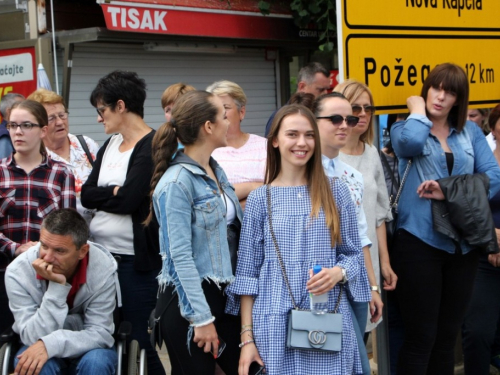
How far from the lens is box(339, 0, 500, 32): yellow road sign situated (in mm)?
4469

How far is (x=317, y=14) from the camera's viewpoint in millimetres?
10258

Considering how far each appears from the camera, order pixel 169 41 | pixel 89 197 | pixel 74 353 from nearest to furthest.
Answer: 1. pixel 74 353
2. pixel 89 197
3. pixel 169 41

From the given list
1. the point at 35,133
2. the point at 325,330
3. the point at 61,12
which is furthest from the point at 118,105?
the point at 61,12

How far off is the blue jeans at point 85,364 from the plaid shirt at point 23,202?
767 millimetres

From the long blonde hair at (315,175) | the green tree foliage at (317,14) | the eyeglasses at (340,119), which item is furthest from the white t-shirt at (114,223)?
the green tree foliage at (317,14)

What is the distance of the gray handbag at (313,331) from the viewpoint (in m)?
3.44

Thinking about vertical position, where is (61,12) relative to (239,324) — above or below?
above

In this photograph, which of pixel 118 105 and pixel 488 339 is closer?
pixel 118 105

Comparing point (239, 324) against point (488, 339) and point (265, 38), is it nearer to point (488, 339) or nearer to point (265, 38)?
point (488, 339)

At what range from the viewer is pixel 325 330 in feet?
11.3

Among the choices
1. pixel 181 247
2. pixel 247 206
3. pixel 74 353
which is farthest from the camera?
pixel 74 353

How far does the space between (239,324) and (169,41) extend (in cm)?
616

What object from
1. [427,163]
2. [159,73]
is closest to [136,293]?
[427,163]

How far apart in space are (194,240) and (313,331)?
2.24ft
